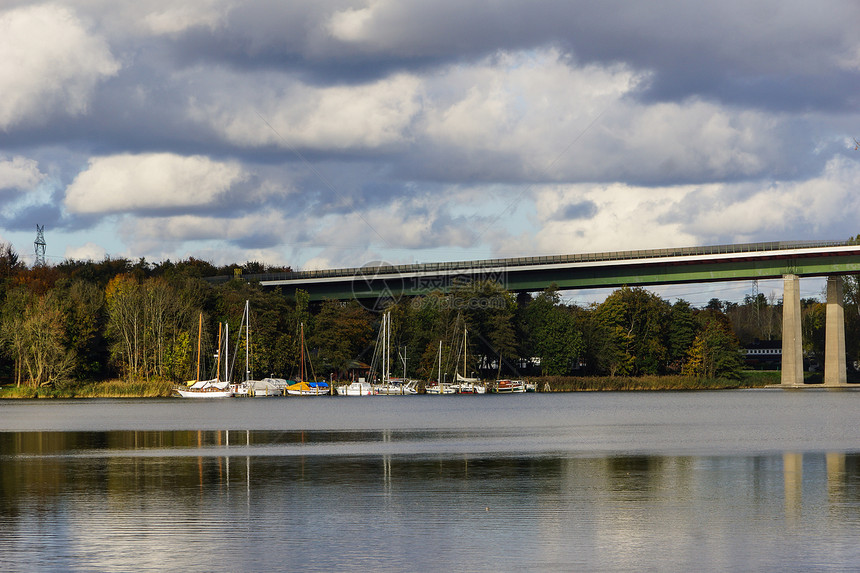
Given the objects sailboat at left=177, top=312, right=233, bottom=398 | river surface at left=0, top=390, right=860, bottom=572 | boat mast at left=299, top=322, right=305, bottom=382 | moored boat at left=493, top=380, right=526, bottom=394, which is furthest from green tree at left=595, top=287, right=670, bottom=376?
river surface at left=0, top=390, right=860, bottom=572

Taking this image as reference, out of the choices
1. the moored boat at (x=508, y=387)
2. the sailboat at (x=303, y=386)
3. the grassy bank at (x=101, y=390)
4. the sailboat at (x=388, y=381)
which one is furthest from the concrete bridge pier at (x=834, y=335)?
the grassy bank at (x=101, y=390)

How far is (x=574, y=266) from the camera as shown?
14312 cm

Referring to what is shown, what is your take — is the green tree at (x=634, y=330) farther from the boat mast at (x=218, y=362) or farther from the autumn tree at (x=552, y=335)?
the boat mast at (x=218, y=362)

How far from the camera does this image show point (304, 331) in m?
150

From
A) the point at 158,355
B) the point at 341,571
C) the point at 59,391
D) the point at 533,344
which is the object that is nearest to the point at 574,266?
the point at 533,344

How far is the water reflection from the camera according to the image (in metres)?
18.9

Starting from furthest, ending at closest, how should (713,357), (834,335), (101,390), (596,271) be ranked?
(713,357) < (596,271) < (834,335) < (101,390)

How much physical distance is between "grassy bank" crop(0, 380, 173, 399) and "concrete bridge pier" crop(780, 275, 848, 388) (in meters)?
82.8

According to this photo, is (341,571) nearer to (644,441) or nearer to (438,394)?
(644,441)

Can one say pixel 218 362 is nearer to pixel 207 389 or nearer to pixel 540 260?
pixel 207 389

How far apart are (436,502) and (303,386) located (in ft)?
374

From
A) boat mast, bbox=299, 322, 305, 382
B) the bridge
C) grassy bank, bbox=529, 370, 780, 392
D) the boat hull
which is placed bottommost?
grassy bank, bbox=529, 370, 780, 392

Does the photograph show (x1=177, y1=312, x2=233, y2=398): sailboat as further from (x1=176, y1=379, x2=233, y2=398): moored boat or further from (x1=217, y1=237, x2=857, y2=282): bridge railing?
(x1=217, y1=237, x2=857, y2=282): bridge railing

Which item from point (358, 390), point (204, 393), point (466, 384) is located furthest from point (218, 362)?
point (466, 384)
